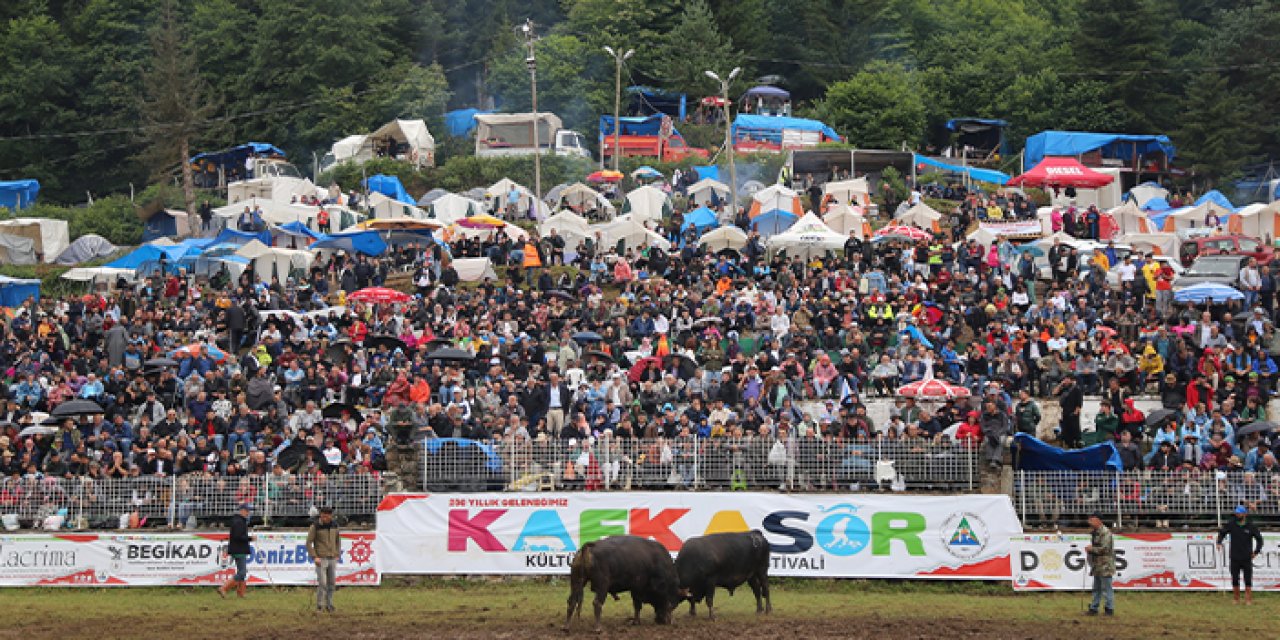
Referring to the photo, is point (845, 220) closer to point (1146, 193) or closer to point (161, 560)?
point (1146, 193)

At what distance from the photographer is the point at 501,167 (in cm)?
7544

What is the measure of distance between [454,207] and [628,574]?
43.0 metres

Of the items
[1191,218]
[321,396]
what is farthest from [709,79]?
[321,396]

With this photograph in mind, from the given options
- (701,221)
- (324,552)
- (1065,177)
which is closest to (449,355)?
(324,552)

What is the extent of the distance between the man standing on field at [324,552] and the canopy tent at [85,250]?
40.8 m

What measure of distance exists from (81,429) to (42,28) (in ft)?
226

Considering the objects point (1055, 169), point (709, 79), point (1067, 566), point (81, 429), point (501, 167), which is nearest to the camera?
point (1067, 566)

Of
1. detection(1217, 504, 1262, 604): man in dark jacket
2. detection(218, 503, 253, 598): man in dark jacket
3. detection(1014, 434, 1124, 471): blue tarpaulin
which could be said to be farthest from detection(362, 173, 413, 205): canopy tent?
detection(1217, 504, 1262, 604): man in dark jacket

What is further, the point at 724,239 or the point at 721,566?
the point at 724,239

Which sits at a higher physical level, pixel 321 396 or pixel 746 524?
pixel 321 396

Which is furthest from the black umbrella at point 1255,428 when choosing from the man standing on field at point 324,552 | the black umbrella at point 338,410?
the black umbrella at point 338,410

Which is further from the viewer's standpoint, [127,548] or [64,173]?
[64,173]

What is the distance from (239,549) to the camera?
24078 millimetres

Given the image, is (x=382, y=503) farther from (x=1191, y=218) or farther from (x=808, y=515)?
(x=1191, y=218)
